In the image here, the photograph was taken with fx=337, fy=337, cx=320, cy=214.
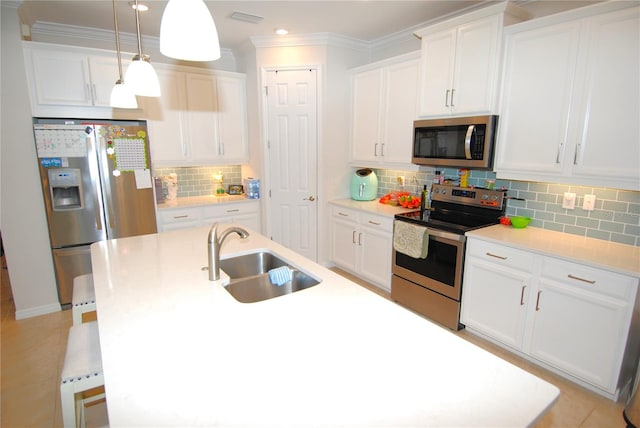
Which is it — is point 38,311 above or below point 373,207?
below

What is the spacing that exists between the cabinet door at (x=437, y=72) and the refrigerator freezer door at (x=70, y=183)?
308 centimetres

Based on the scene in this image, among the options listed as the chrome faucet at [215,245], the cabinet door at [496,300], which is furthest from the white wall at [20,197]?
the cabinet door at [496,300]

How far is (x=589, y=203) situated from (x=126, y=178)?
3927 mm

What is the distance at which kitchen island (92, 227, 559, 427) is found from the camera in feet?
2.87

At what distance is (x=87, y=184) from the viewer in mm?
3143

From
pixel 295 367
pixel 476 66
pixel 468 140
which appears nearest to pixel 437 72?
pixel 476 66

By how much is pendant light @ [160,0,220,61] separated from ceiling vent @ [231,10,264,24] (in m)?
2.17

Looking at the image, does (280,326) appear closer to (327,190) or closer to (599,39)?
(599,39)

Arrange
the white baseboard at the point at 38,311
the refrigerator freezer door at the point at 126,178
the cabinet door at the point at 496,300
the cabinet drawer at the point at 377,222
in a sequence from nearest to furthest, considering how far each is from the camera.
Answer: the cabinet door at the point at 496,300 → the white baseboard at the point at 38,311 → the refrigerator freezer door at the point at 126,178 → the cabinet drawer at the point at 377,222

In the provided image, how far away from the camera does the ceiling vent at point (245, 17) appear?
305 centimetres

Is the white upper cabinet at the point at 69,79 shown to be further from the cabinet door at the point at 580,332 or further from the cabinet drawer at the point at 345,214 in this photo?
the cabinet door at the point at 580,332

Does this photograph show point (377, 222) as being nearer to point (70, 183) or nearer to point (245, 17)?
point (245, 17)

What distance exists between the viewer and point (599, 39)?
2061mm

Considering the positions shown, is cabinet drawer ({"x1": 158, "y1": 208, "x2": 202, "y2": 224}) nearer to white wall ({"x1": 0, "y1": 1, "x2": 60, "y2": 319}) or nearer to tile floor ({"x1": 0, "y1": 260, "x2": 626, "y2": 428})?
white wall ({"x1": 0, "y1": 1, "x2": 60, "y2": 319})
